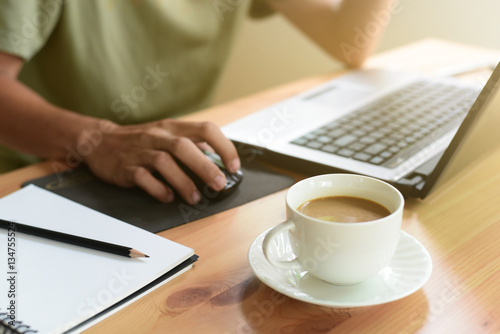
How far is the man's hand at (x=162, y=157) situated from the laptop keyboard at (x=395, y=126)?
13cm

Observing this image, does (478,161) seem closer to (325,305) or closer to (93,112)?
(325,305)

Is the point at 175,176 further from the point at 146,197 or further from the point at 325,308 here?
the point at 325,308

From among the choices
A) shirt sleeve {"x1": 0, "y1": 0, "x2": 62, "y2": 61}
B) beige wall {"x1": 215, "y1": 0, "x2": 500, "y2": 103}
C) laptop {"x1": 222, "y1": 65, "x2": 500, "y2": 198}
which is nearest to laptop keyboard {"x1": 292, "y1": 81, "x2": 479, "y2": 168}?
laptop {"x1": 222, "y1": 65, "x2": 500, "y2": 198}

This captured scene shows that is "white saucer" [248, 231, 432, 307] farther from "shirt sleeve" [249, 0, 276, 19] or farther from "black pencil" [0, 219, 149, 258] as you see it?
"shirt sleeve" [249, 0, 276, 19]

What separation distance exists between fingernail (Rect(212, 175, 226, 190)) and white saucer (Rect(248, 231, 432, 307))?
0.51ft

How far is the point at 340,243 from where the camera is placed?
438 millimetres

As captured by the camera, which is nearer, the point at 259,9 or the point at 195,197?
the point at 195,197

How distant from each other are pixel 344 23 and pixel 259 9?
25 centimetres

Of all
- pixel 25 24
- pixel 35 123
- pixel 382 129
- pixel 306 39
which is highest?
pixel 382 129

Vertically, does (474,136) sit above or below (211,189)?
above

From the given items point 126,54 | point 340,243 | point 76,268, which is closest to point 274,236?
point 340,243

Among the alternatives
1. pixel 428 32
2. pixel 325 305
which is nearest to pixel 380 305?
pixel 325 305

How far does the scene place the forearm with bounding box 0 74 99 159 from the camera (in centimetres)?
83

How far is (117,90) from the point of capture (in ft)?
3.73
